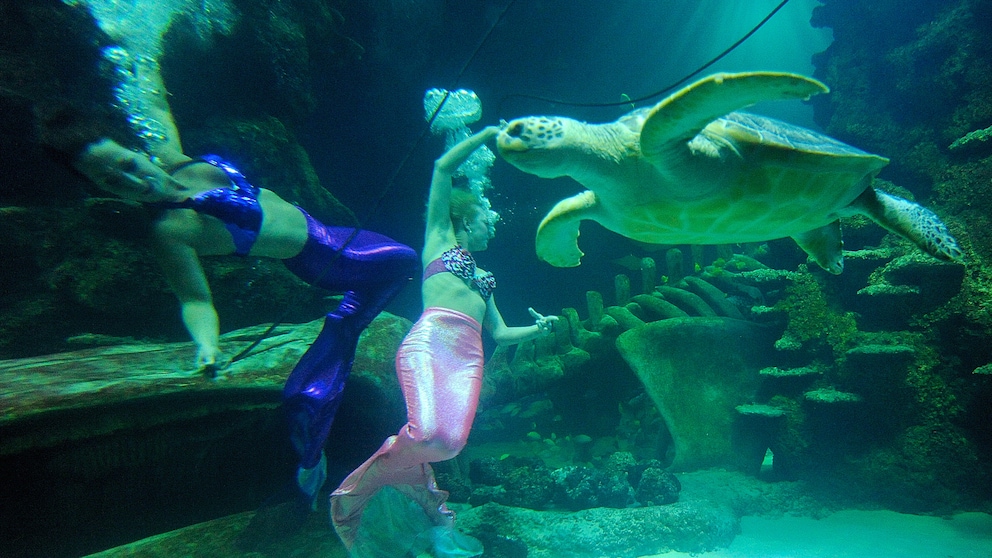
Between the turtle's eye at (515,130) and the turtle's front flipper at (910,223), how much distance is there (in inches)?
101

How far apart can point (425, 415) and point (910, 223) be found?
3.75 metres

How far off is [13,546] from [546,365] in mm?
4657

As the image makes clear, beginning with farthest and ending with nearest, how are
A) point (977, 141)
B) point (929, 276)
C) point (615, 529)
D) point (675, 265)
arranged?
point (675, 265) → point (977, 141) → point (929, 276) → point (615, 529)

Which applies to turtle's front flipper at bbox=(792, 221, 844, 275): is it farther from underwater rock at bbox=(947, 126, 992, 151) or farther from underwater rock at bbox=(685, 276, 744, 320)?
underwater rock at bbox=(947, 126, 992, 151)

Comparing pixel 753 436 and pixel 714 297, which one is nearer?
pixel 753 436

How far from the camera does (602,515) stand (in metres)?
3.41

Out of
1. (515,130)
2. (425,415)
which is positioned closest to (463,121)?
(515,130)

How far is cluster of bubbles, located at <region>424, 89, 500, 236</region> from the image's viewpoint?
864 centimetres

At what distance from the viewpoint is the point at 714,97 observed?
165 cm

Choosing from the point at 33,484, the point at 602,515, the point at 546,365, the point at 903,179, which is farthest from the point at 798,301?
the point at 33,484

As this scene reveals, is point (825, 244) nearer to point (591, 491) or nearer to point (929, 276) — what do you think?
point (929, 276)

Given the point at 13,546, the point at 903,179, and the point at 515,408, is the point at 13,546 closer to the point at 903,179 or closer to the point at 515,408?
the point at 515,408

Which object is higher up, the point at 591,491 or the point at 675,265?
the point at 675,265

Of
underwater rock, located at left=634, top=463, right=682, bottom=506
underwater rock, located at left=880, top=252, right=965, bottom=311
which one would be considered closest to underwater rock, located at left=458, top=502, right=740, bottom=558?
underwater rock, located at left=634, top=463, right=682, bottom=506
